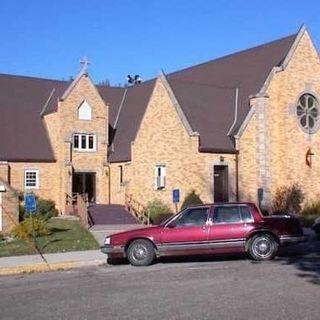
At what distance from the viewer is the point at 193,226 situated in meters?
17.7

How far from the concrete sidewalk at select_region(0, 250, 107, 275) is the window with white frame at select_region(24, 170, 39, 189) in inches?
806

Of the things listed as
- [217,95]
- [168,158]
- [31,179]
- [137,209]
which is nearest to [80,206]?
[137,209]

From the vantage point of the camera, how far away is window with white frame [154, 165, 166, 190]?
36.8 m

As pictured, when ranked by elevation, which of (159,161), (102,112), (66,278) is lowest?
(66,278)

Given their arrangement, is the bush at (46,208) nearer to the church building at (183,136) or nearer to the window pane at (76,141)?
the church building at (183,136)

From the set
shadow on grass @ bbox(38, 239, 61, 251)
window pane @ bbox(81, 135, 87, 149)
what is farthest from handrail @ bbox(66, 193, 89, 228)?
shadow on grass @ bbox(38, 239, 61, 251)

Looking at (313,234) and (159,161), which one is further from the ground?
(159,161)

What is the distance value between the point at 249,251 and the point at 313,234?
933 cm

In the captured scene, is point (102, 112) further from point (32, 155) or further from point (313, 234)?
point (313, 234)

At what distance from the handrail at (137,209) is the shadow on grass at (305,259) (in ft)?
41.8

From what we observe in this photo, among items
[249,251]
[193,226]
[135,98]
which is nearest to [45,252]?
[193,226]

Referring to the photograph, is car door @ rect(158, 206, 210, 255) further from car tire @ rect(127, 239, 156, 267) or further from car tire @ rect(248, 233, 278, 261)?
car tire @ rect(248, 233, 278, 261)

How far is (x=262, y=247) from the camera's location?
694 inches

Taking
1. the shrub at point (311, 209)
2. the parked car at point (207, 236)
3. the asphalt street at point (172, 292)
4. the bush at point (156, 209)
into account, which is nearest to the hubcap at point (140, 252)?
the parked car at point (207, 236)
